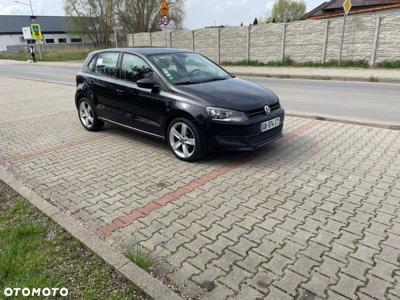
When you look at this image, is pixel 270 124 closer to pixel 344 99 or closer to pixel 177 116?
pixel 177 116

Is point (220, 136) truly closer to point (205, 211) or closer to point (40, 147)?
point (205, 211)

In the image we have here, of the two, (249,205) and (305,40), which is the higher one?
(305,40)

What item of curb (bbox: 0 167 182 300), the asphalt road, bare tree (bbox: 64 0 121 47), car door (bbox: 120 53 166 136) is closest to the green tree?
bare tree (bbox: 64 0 121 47)

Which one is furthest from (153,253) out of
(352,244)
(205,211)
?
(352,244)

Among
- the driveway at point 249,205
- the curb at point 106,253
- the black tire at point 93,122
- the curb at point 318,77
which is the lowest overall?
the curb at point 318,77

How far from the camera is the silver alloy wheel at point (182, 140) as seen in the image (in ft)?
16.0

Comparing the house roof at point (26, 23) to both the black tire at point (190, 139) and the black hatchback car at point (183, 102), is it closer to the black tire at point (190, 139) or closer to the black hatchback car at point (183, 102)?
the black hatchback car at point (183, 102)

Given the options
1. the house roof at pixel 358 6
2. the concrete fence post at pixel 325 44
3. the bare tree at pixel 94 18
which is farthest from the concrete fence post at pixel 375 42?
the bare tree at pixel 94 18

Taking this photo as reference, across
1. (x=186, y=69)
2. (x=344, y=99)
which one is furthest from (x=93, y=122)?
(x=344, y=99)

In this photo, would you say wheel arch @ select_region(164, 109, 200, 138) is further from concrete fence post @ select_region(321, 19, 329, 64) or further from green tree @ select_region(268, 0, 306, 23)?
green tree @ select_region(268, 0, 306, 23)

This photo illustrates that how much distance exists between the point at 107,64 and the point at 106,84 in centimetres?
42

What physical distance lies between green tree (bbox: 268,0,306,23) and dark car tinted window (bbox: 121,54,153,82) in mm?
54685

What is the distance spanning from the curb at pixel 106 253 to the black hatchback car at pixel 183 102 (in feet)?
6.69

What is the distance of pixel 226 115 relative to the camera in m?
4.52
